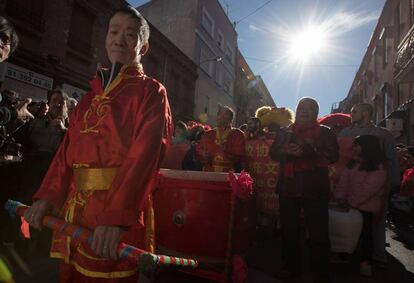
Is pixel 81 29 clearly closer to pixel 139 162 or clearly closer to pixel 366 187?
pixel 366 187

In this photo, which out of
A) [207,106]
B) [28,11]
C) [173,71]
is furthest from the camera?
[207,106]

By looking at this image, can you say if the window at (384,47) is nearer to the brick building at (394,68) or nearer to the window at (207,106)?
the brick building at (394,68)

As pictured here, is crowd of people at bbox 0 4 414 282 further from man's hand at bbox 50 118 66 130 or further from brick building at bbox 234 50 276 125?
brick building at bbox 234 50 276 125

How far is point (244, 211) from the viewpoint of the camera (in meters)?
3.02

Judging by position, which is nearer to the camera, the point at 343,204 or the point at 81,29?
the point at 343,204

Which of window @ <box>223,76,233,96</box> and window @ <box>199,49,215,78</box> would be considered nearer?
window @ <box>199,49,215,78</box>

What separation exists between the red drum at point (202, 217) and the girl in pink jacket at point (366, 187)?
5.78 ft

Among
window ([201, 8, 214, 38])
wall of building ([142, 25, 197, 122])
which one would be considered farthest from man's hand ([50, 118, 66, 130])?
window ([201, 8, 214, 38])

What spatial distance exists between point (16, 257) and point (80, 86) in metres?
8.94

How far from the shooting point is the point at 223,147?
14.8ft

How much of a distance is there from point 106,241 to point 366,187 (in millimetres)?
3578

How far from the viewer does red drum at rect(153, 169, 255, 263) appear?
108 inches

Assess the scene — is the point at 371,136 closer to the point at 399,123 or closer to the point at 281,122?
the point at 281,122

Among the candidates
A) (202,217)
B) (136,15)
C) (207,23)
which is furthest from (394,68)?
(136,15)
